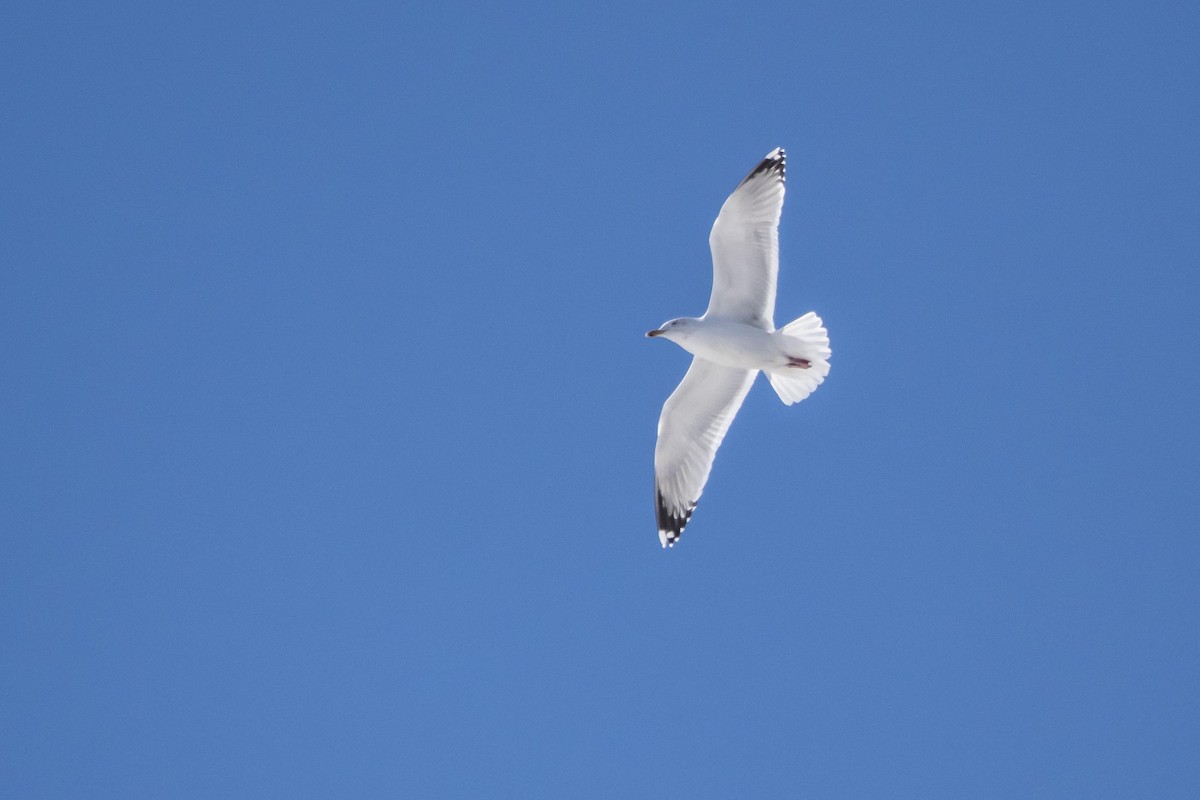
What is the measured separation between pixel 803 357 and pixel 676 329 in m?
0.81

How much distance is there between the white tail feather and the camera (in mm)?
9445

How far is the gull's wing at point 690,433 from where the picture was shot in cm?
996

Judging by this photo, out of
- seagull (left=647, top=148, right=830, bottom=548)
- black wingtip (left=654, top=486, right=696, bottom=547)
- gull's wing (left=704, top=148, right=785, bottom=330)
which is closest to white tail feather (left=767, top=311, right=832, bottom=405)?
seagull (left=647, top=148, right=830, bottom=548)

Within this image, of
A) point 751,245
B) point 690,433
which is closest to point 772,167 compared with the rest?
point 751,245

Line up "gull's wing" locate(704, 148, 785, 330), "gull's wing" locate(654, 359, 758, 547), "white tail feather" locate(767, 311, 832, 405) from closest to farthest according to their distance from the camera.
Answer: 1. "gull's wing" locate(704, 148, 785, 330)
2. "white tail feather" locate(767, 311, 832, 405)
3. "gull's wing" locate(654, 359, 758, 547)

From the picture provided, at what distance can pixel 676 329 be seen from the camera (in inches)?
371

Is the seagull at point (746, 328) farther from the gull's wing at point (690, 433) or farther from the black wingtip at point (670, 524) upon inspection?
the black wingtip at point (670, 524)

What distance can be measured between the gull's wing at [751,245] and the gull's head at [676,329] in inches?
8.0

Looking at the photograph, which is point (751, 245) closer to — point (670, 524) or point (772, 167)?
point (772, 167)

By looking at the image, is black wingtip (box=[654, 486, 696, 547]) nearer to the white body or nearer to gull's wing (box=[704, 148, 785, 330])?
the white body

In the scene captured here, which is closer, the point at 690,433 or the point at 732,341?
the point at 732,341

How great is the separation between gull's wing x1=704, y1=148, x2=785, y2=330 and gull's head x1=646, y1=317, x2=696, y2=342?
0.20 m

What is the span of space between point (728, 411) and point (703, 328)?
0.86 m

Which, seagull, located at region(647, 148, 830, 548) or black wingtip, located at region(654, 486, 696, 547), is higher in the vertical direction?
seagull, located at region(647, 148, 830, 548)
